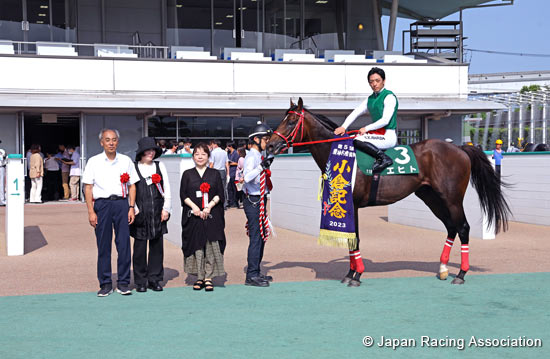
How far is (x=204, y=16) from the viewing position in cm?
2962

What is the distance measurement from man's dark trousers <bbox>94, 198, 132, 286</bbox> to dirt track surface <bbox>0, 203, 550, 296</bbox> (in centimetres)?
62

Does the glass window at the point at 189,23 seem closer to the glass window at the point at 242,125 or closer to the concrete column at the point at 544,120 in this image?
the glass window at the point at 242,125

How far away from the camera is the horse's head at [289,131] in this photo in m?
8.30

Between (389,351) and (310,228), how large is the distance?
8.87 metres

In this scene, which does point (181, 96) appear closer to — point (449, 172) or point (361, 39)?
point (361, 39)

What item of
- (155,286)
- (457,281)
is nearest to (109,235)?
(155,286)

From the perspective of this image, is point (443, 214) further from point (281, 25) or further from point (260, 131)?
point (281, 25)

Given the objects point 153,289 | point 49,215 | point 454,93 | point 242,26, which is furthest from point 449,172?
point 242,26

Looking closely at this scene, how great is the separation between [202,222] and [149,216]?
614 millimetres

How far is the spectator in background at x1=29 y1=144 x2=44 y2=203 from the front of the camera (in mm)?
22312

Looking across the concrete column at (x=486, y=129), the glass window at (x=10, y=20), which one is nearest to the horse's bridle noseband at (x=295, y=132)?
the glass window at (x=10, y=20)

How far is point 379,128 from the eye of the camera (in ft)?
28.0

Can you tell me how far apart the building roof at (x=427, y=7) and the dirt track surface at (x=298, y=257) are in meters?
20.8

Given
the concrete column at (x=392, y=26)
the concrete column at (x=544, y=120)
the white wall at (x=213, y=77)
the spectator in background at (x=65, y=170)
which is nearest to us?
the spectator in background at (x=65, y=170)
